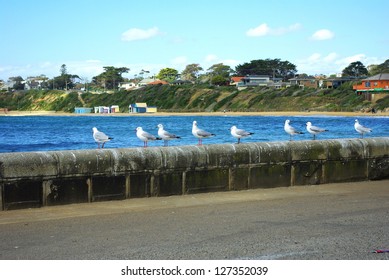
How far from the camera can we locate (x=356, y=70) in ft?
547

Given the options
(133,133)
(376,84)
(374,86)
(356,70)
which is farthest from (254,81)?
(133,133)

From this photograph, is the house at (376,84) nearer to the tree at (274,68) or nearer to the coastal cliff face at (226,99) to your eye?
the coastal cliff face at (226,99)

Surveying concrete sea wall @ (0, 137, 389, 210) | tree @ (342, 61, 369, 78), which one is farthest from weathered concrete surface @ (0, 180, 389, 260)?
tree @ (342, 61, 369, 78)

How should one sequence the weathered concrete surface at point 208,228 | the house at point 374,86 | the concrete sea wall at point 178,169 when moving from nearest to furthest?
1. the weathered concrete surface at point 208,228
2. the concrete sea wall at point 178,169
3. the house at point 374,86

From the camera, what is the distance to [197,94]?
152 m

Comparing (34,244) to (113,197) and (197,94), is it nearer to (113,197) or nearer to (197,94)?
(113,197)

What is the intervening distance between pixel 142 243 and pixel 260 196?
349 centimetres

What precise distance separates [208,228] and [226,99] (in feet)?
439

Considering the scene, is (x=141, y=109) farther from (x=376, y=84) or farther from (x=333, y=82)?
(x=376, y=84)

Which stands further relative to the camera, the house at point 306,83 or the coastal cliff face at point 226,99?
the house at point 306,83

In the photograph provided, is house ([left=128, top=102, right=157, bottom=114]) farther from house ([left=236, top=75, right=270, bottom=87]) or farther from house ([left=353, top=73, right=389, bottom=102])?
house ([left=353, top=73, right=389, bottom=102])

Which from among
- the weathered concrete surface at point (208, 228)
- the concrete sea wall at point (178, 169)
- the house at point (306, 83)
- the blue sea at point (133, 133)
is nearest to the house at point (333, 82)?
the house at point (306, 83)

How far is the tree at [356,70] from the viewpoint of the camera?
167 meters

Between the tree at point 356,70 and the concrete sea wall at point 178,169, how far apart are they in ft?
524
